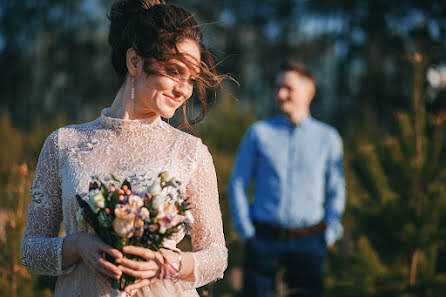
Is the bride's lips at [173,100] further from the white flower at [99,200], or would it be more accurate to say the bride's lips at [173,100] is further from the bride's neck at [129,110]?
the white flower at [99,200]

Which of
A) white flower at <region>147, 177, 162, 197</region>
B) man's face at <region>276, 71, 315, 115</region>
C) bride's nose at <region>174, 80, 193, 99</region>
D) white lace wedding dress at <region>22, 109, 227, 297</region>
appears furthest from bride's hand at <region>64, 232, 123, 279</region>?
man's face at <region>276, 71, 315, 115</region>

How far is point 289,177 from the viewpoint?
4168 mm

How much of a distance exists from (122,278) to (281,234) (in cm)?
248

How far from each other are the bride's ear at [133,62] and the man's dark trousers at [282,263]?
234cm

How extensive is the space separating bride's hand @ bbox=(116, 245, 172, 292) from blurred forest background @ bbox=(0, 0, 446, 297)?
27.5 inches

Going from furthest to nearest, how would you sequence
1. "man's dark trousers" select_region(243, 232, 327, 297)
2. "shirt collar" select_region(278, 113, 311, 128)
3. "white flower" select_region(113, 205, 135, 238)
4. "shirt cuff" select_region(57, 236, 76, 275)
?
"shirt collar" select_region(278, 113, 311, 128) → "man's dark trousers" select_region(243, 232, 327, 297) → "shirt cuff" select_region(57, 236, 76, 275) → "white flower" select_region(113, 205, 135, 238)

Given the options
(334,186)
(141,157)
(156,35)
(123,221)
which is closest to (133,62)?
(156,35)

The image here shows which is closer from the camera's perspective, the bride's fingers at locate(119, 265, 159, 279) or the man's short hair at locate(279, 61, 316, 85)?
the bride's fingers at locate(119, 265, 159, 279)

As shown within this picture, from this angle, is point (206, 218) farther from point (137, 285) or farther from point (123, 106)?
point (123, 106)

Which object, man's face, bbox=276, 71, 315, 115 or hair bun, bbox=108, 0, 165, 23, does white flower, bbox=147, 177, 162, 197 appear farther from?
man's face, bbox=276, 71, 315, 115

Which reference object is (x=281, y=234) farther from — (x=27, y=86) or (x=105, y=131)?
(x=27, y=86)

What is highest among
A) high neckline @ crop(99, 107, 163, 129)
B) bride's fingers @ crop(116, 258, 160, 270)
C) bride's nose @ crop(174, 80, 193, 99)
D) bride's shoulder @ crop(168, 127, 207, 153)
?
bride's nose @ crop(174, 80, 193, 99)

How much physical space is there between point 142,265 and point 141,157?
1.52 ft

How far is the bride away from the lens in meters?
1.90
